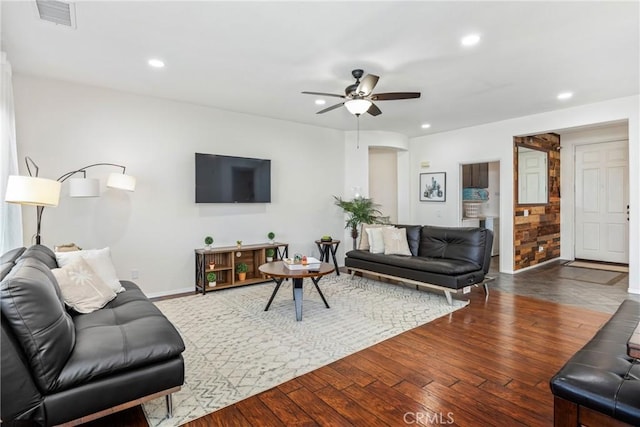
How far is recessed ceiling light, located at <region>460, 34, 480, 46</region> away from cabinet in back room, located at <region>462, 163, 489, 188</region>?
15.8 feet

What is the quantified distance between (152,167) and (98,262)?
200 centimetres

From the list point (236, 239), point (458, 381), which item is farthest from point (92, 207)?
point (458, 381)

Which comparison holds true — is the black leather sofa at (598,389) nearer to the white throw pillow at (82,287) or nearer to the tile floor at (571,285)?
the tile floor at (571,285)

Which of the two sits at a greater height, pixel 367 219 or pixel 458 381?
pixel 367 219

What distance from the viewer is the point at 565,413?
1580 millimetres

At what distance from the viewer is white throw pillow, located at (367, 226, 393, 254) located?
521 cm

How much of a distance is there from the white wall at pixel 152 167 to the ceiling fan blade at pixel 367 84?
2.60m

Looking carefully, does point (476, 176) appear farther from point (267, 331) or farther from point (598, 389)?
point (598, 389)

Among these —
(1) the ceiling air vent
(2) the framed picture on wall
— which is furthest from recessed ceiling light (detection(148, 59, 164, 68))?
(2) the framed picture on wall

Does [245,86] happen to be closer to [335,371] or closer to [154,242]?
[154,242]

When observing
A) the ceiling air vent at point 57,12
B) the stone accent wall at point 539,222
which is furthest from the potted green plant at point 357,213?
the ceiling air vent at point 57,12

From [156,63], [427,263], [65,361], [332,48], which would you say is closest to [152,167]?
[156,63]

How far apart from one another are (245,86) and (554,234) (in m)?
6.81

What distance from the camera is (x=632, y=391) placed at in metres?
1.43
